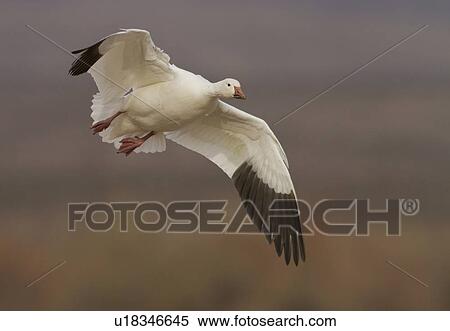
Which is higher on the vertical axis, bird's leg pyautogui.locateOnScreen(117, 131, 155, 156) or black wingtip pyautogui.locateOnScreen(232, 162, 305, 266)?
bird's leg pyautogui.locateOnScreen(117, 131, 155, 156)

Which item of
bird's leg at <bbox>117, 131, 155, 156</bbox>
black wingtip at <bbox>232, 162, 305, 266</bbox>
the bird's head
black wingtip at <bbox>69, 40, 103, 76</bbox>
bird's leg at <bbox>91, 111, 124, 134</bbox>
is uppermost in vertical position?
black wingtip at <bbox>69, 40, 103, 76</bbox>

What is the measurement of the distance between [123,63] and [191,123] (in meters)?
0.46

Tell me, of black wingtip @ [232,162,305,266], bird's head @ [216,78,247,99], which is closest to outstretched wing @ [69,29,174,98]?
bird's head @ [216,78,247,99]

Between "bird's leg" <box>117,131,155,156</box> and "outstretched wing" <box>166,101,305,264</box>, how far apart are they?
0.71ft

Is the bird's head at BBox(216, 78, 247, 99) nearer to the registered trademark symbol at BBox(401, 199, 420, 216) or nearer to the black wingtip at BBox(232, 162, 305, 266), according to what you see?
the black wingtip at BBox(232, 162, 305, 266)

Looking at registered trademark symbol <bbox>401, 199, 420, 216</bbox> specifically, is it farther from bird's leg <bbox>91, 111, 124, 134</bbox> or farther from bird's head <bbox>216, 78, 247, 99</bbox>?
bird's leg <bbox>91, 111, 124, 134</bbox>

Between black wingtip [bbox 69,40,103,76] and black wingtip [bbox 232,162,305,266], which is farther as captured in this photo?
black wingtip [bbox 232,162,305,266]

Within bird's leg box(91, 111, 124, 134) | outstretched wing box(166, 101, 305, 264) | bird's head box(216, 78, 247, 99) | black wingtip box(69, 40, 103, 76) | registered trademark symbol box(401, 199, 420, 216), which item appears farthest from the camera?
registered trademark symbol box(401, 199, 420, 216)

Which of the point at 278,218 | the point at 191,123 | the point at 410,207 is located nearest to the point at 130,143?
the point at 191,123

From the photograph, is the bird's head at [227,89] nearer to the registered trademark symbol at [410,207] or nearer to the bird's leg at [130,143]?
the bird's leg at [130,143]

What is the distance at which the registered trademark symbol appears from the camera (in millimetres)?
3732

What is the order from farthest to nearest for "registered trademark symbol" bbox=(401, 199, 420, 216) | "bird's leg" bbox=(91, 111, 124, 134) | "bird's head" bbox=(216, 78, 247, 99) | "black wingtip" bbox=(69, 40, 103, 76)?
"registered trademark symbol" bbox=(401, 199, 420, 216) → "bird's leg" bbox=(91, 111, 124, 134) → "bird's head" bbox=(216, 78, 247, 99) → "black wingtip" bbox=(69, 40, 103, 76)

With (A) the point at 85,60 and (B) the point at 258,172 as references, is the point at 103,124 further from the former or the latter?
(B) the point at 258,172

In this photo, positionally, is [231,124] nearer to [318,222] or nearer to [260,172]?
[260,172]
